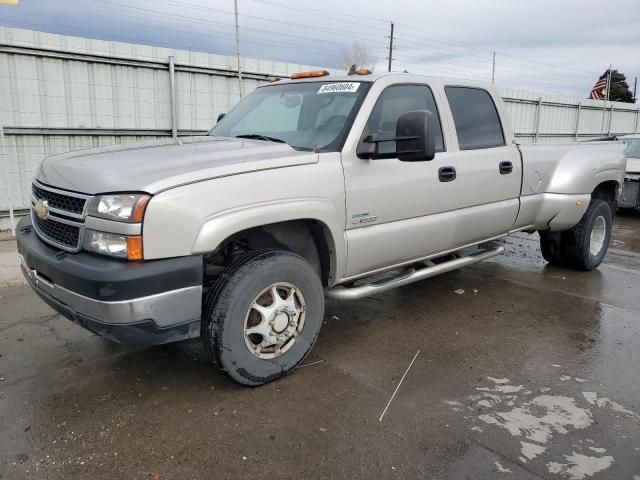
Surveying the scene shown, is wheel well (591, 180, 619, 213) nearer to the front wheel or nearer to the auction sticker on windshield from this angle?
the front wheel

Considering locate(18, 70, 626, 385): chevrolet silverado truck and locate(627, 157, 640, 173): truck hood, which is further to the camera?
locate(627, 157, 640, 173): truck hood

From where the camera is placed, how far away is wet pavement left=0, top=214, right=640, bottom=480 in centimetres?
249

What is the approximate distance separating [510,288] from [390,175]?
2.50 metres

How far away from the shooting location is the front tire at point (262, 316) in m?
2.89

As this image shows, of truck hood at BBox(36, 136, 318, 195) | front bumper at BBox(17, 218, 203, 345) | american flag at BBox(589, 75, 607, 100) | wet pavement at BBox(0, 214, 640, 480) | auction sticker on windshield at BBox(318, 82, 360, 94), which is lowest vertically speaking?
wet pavement at BBox(0, 214, 640, 480)

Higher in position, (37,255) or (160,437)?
(37,255)

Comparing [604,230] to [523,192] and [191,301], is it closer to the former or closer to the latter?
[523,192]

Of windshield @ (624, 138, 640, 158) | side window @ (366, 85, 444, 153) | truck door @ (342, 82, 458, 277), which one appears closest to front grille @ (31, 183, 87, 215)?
truck door @ (342, 82, 458, 277)

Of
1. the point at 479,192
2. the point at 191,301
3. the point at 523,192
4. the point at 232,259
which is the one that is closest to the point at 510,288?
the point at 523,192

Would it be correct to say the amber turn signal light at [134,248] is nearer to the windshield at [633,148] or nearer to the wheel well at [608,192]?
the wheel well at [608,192]

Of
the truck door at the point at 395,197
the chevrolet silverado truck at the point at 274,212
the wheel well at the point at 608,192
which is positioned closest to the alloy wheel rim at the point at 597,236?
the wheel well at the point at 608,192

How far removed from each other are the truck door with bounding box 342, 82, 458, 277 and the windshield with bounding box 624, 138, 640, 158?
892cm

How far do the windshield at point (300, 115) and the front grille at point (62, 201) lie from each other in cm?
141

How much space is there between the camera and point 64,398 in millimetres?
3061
